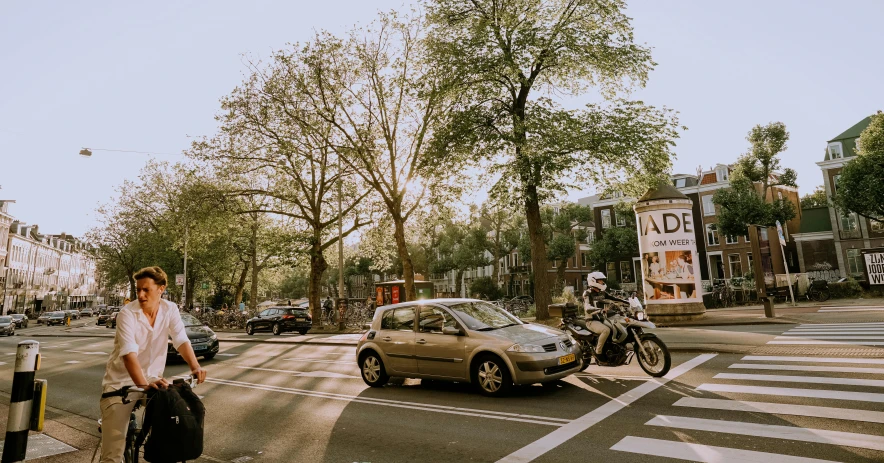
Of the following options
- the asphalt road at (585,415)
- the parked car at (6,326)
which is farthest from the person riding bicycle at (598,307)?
the parked car at (6,326)

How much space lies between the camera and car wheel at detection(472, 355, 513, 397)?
7.45 m

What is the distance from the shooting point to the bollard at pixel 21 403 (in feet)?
10.8

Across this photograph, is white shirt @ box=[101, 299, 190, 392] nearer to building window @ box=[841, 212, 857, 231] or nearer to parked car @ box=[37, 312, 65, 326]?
building window @ box=[841, 212, 857, 231]

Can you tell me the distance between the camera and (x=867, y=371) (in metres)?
7.82

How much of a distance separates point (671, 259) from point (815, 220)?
35.5m

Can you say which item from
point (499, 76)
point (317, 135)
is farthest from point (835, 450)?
point (317, 135)

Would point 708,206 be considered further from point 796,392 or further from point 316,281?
point 796,392

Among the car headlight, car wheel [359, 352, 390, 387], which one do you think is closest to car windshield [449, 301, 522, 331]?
the car headlight

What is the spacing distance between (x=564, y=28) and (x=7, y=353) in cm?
2658

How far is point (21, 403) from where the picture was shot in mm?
3355

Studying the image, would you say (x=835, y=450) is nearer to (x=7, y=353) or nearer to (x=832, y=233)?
(x=7, y=353)

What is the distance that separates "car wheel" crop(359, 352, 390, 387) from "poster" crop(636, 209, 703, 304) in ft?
44.2

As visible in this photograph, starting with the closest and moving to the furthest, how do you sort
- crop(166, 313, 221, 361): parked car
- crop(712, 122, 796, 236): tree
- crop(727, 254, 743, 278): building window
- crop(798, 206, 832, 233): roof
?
crop(166, 313, 221, 361): parked car, crop(712, 122, 796, 236): tree, crop(798, 206, 832, 233): roof, crop(727, 254, 743, 278): building window

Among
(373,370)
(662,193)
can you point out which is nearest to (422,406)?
(373,370)
